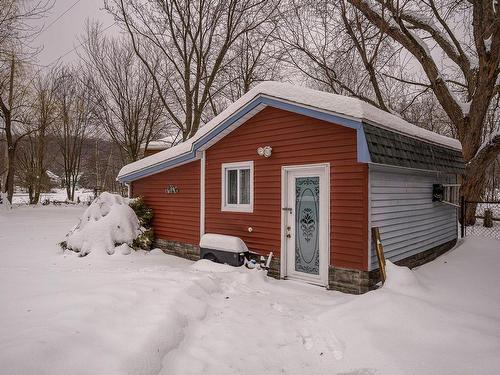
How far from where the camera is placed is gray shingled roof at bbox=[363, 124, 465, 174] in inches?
212

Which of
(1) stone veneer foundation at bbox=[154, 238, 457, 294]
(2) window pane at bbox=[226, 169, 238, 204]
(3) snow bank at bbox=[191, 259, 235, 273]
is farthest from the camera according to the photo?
→ (2) window pane at bbox=[226, 169, 238, 204]

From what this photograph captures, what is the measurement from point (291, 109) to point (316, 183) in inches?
61.0

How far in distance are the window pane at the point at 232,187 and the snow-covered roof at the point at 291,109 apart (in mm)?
978

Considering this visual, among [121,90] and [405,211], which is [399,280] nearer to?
[405,211]

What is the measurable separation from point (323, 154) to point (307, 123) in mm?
723

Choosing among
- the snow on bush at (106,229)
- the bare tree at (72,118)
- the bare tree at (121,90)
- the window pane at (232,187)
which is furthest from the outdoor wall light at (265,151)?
the bare tree at (72,118)

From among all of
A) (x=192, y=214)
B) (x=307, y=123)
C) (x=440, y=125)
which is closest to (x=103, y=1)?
(x=192, y=214)

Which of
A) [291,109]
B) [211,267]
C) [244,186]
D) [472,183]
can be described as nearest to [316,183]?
[291,109]

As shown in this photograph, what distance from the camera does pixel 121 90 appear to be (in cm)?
2027

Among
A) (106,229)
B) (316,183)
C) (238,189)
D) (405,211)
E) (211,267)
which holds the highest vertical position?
(316,183)

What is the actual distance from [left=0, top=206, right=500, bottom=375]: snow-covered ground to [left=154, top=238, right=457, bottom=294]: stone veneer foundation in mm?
270

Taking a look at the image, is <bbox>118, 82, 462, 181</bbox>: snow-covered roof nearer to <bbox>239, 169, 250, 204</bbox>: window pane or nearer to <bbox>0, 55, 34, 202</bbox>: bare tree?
<bbox>239, 169, 250, 204</bbox>: window pane

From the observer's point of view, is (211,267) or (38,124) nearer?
(211,267)

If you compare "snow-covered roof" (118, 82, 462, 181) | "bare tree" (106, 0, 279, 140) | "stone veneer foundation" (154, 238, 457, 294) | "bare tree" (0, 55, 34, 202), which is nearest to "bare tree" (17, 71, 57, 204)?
"bare tree" (0, 55, 34, 202)
